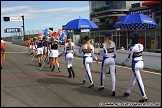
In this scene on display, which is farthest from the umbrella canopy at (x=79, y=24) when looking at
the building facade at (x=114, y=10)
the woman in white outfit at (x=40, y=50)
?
the building facade at (x=114, y=10)

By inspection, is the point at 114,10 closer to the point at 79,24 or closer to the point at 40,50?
the point at 79,24

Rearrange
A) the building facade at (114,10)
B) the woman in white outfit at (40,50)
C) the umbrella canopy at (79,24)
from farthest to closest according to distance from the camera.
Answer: the building facade at (114,10), the woman in white outfit at (40,50), the umbrella canopy at (79,24)

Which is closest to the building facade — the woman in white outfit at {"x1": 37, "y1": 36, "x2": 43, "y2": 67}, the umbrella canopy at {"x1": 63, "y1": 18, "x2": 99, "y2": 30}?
the umbrella canopy at {"x1": 63, "y1": 18, "x2": 99, "y2": 30}

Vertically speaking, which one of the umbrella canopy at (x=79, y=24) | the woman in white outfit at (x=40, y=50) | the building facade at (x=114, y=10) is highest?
the building facade at (x=114, y=10)

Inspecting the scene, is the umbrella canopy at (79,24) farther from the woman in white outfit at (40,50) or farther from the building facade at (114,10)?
the building facade at (114,10)

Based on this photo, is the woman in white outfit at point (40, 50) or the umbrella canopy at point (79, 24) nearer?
the umbrella canopy at point (79, 24)

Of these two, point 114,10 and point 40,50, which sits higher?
point 114,10

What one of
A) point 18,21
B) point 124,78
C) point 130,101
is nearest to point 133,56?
point 130,101

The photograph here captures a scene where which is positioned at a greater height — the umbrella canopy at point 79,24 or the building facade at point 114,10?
the building facade at point 114,10

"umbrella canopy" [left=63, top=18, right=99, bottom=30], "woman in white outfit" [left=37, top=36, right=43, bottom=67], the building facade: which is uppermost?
the building facade

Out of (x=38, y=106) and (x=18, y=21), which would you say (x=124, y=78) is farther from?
(x=18, y=21)

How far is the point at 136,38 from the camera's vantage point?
22.7ft

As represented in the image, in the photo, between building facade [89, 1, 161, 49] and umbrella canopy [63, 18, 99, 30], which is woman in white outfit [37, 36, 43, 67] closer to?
umbrella canopy [63, 18, 99, 30]

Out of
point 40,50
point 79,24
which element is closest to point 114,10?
point 79,24
